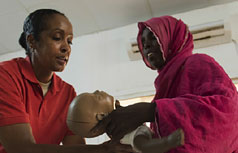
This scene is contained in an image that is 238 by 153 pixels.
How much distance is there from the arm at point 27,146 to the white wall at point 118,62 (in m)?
1.47

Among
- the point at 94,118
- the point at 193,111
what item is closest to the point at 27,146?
the point at 94,118

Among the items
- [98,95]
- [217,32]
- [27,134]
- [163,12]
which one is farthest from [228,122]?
[163,12]

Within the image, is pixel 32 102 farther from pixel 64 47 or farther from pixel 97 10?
pixel 97 10

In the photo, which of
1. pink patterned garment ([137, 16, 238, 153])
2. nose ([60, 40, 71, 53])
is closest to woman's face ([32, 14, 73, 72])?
nose ([60, 40, 71, 53])

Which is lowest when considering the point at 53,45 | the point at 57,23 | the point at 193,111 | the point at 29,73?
the point at 193,111

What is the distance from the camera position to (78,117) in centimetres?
109

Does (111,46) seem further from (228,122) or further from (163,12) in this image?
(228,122)

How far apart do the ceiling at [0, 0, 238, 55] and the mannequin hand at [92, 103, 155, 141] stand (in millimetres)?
1935

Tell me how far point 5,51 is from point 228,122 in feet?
10.5

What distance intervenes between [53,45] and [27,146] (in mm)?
535

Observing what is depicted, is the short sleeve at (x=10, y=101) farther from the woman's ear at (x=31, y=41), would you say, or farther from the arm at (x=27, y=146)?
the woman's ear at (x=31, y=41)

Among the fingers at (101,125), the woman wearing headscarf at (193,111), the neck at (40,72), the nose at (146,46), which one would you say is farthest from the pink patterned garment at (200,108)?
the neck at (40,72)

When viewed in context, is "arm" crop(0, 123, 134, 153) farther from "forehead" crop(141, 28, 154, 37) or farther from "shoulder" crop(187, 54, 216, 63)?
"forehead" crop(141, 28, 154, 37)

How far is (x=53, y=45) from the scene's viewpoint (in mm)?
1414
